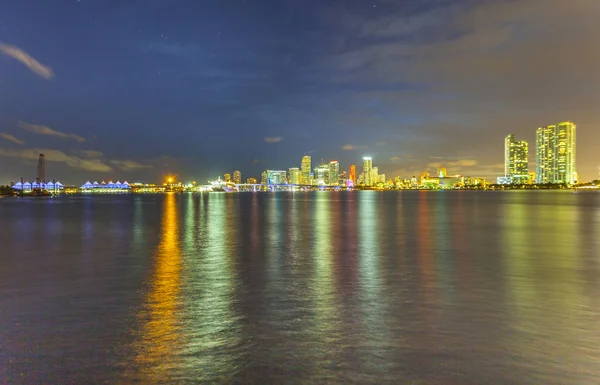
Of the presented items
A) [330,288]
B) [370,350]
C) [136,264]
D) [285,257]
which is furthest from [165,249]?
[370,350]

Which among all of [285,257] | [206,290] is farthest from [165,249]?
[206,290]

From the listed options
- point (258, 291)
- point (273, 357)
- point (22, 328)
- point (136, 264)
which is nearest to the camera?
point (273, 357)

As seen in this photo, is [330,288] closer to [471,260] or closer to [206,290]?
[206,290]

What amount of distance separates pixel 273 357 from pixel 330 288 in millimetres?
6461

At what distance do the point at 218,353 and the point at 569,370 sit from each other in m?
6.70

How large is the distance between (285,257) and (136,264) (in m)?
7.22

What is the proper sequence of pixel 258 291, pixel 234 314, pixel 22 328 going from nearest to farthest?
pixel 22 328 → pixel 234 314 → pixel 258 291

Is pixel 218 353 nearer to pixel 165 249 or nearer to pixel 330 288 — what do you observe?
pixel 330 288

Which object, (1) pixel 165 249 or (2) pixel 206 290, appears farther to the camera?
(1) pixel 165 249

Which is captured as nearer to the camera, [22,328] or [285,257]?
[22,328]

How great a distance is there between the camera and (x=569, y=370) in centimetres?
793

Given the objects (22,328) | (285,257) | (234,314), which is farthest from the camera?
(285,257)

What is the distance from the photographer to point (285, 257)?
72.4 ft

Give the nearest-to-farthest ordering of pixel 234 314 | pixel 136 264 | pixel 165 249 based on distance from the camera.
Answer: pixel 234 314
pixel 136 264
pixel 165 249
